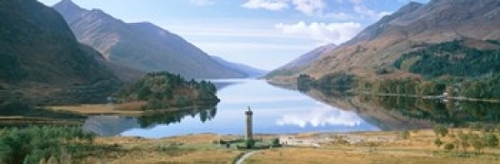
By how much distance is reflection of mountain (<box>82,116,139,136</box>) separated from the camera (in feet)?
557

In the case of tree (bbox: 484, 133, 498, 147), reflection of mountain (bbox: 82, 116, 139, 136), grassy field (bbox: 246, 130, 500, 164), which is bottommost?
grassy field (bbox: 246, 130, 500, 164)

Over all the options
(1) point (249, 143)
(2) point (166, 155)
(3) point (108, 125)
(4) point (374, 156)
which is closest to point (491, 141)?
(4) point (374, 156)

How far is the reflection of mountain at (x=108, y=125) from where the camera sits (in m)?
170

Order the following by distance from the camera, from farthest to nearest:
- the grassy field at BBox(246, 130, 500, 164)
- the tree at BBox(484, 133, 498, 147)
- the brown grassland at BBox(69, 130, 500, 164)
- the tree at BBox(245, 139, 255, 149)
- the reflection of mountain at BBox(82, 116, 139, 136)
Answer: the reflection of mountain at BBox(82, 116, 139, 136)
the tree at BBox(245, 139, 255, 149)
the tree at BBox(484, 133, 498, 147)
the brown grassland at BBox(69, 130, 500, 164)
the grassy field at BBox(246, 130, 500, 164)

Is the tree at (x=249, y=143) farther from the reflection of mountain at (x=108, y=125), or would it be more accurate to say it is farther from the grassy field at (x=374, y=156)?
the reflection of mountain at (x=108, y=125)

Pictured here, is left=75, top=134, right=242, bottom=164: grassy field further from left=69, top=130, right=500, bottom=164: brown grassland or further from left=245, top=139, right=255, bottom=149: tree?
left=245, top=139, right=255, bottom=149: tree

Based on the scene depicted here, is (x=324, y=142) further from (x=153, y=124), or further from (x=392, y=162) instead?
(x=153, y=124)

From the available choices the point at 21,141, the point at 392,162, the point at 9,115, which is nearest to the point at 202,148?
the point at 21,141

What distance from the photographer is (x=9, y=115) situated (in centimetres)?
19062

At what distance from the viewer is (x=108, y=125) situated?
7318 inches

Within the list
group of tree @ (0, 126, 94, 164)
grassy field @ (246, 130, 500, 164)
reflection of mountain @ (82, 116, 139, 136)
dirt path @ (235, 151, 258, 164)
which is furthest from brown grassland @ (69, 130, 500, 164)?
reflection of mountain @ (82, 116, 139, 136)

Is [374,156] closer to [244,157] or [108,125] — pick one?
[244,157]

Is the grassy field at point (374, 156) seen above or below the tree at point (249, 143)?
below

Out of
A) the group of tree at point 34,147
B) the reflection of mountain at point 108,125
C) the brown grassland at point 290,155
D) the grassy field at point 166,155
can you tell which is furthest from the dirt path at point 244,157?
the reflection of mountain at point 108,125
